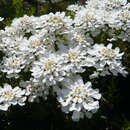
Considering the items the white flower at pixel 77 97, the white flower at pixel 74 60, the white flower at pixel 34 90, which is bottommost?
the white flower at pixel 77 97

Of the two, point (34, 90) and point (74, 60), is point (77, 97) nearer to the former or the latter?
point (74, 60)

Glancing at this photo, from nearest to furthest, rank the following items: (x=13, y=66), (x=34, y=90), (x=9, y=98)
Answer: (x=9, y=98) < (x=34, y=90) < (x=13, y=66)

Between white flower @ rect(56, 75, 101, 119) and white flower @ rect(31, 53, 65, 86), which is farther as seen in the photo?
white flower @ rect(31, 53, 65, 86)

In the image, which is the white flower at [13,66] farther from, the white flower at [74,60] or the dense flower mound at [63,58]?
the white flower at [74,60]

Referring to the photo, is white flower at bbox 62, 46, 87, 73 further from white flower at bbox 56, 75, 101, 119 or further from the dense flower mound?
white flower at bbox 56, 75, 101, 119

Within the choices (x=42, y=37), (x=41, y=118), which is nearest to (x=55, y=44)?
(x=42, y=37)

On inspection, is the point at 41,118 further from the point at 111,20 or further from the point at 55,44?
the point at 111,20

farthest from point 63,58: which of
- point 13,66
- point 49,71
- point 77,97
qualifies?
point 13,66

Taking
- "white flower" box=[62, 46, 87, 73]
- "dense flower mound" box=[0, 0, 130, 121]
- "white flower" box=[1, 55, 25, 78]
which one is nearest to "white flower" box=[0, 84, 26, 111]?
"dense flower mound" box=[0, 0, 130, 121]

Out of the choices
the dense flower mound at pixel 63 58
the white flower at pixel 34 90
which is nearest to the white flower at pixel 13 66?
the dense flower mound at pixel 63 58
